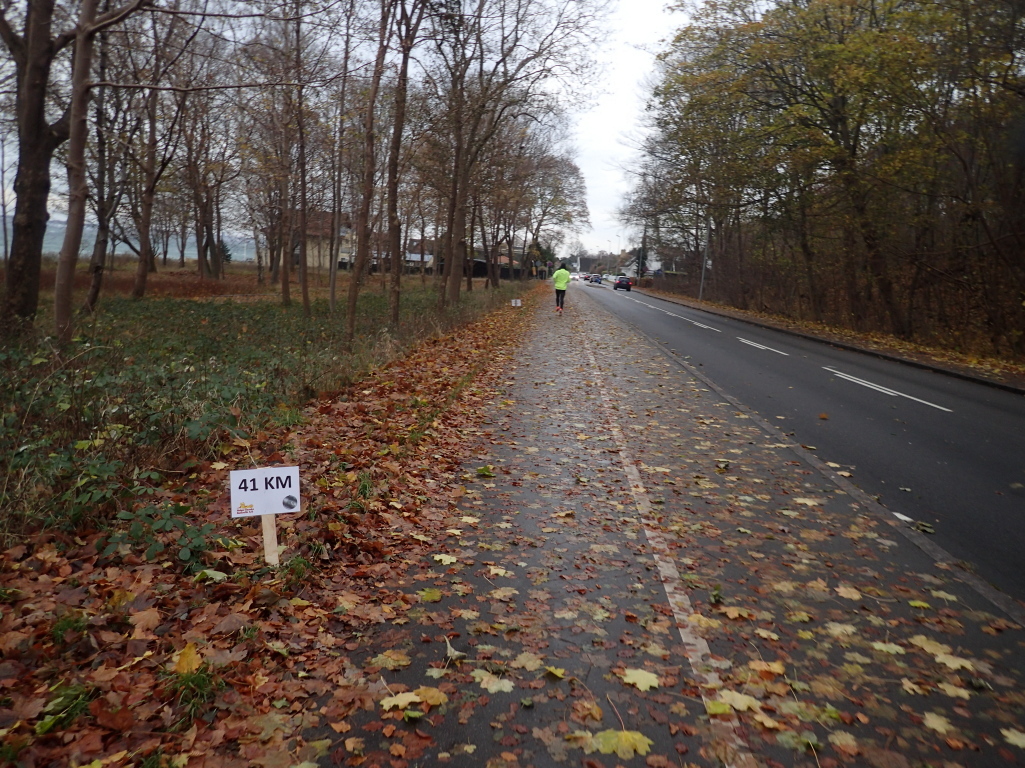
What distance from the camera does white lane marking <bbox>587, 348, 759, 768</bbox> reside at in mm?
3324

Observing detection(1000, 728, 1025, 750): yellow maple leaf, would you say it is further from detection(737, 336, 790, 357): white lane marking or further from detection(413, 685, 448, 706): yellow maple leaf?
detection(737, 336, 790, 357): white lane marking

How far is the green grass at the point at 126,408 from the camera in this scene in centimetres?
556

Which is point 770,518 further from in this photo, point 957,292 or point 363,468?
point 957,292

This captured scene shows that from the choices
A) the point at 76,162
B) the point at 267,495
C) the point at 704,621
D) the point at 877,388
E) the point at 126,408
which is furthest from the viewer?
the point at 877,388

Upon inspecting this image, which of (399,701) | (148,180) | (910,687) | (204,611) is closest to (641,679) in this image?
(399,701)

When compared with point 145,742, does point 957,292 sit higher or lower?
higher

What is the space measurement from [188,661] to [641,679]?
2259 mm

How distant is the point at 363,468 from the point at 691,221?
39.2 metres

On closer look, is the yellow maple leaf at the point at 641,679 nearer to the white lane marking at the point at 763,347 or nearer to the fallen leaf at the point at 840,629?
the fallen leaf at the point at 840,629

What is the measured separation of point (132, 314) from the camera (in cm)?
2186

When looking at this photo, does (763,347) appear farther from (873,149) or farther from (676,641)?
(676,641)

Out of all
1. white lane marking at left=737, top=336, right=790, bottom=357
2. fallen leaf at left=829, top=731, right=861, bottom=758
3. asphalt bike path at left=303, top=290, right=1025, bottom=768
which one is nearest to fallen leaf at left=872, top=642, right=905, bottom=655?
asphalt bike path at left=303, top=290, right=1025, bottom=768

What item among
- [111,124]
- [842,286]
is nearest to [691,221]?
[842,286]

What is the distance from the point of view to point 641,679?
3.85 meters
